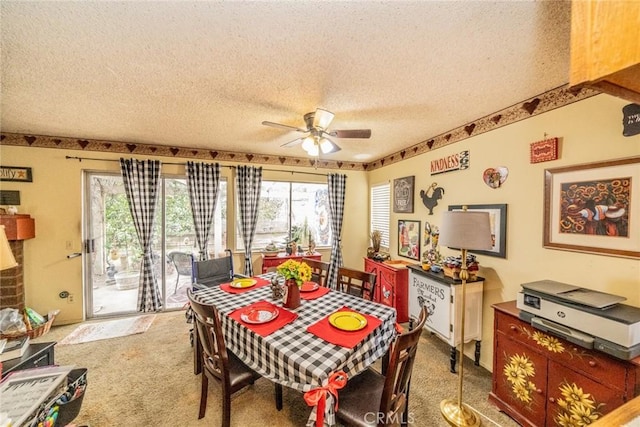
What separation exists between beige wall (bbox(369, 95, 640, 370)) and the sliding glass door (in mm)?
3511

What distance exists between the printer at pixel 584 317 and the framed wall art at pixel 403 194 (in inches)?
77.3

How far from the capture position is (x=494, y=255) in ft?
7.62

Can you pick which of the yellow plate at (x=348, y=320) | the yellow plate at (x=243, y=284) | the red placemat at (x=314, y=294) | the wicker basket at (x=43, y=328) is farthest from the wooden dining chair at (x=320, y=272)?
the wicker basket at (x=43, y=328)

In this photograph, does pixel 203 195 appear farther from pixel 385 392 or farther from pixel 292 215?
pixel 385 392

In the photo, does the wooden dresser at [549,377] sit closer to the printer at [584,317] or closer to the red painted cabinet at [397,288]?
the printer at [584,317]

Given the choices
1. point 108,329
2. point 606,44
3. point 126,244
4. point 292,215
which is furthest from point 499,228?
point 126,244

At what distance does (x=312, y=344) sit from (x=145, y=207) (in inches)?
130

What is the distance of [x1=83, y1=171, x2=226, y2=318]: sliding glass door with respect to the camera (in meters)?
3.42

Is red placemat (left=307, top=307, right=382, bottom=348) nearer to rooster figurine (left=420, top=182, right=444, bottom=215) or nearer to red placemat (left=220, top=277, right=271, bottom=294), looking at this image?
red placemat (left=220, top=277, right=271, bottom=294)

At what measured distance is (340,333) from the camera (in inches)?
59.3

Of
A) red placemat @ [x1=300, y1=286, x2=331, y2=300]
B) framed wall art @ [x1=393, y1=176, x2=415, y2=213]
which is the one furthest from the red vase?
framed wall art @ [x1=393, y1=176, x2=415, y2=213]

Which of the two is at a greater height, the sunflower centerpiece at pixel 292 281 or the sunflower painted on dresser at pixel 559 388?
the sunflower centerpiece at pixel 292 281

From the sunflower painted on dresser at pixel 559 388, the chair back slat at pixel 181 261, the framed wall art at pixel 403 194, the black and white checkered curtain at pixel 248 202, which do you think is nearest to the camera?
the sunflower painted on dresser at pixel 559 388

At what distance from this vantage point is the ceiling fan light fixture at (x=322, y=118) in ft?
6.49
